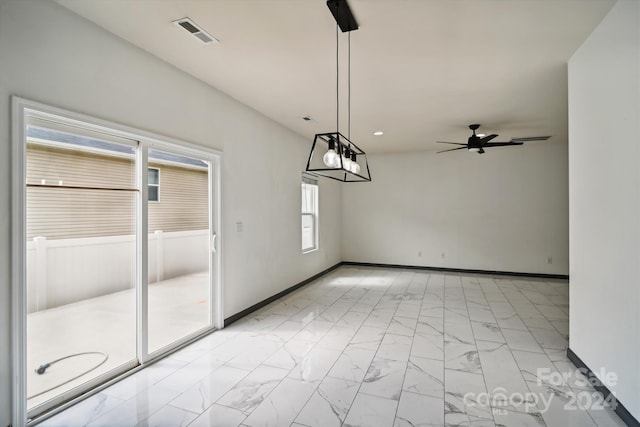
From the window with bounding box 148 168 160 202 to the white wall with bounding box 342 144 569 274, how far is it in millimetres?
5403

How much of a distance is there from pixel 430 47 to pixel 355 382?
2880 mm

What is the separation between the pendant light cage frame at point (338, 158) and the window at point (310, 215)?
0.35m

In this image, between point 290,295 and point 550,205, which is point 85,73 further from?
point 550,205

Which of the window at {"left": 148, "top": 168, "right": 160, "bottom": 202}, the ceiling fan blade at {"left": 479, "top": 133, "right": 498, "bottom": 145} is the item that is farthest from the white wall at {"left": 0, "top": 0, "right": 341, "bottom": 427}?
the ceiling fan blade at {"left": 479, "top": 133, "right": 498, "bottom": 145}

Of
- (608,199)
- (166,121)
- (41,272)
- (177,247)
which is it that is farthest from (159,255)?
(608,199)

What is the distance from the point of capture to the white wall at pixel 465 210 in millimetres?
6441

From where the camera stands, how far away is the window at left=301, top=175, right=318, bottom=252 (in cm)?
626

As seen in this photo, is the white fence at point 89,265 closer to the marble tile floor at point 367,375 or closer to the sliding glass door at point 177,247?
the sliding glass door at point 177,247

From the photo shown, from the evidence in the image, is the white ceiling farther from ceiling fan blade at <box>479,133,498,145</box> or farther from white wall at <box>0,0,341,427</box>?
ceiling fan blade at <box>479,133,498,145</box>

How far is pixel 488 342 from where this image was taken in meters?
3.33

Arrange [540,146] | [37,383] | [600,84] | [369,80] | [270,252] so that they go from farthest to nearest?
[540,146] < [270,252] < [369,80] < [600,84] < [37,383]

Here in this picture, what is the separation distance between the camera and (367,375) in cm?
266

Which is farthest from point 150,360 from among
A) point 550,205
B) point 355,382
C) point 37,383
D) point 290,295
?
point 550,205

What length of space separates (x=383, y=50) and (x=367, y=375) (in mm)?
2798
